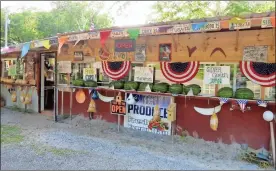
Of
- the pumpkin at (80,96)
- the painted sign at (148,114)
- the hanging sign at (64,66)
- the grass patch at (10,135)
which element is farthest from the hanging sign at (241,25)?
the hanging sign at (64,66)

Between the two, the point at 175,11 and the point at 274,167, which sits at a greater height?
the point at 175,11

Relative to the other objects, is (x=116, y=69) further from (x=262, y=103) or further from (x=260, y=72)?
(x=262, y=103)

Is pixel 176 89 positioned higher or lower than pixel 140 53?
lower

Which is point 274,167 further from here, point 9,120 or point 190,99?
point 9,120

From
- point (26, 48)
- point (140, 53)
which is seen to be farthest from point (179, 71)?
point (26, 48)

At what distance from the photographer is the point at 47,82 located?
10102 millimetres

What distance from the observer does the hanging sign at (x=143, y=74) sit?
6.45 meters

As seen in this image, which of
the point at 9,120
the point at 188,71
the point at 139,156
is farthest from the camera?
the point at 9,120

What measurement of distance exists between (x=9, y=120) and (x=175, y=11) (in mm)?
12985

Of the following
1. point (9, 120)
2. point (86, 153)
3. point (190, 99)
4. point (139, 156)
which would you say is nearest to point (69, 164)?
point (86, 153)

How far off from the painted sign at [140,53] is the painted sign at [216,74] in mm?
1594

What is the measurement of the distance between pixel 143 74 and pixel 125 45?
892 millimetres

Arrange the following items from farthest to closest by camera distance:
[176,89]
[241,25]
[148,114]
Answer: [148,114] < [176,89] < [241,25]

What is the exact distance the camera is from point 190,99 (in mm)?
5930
